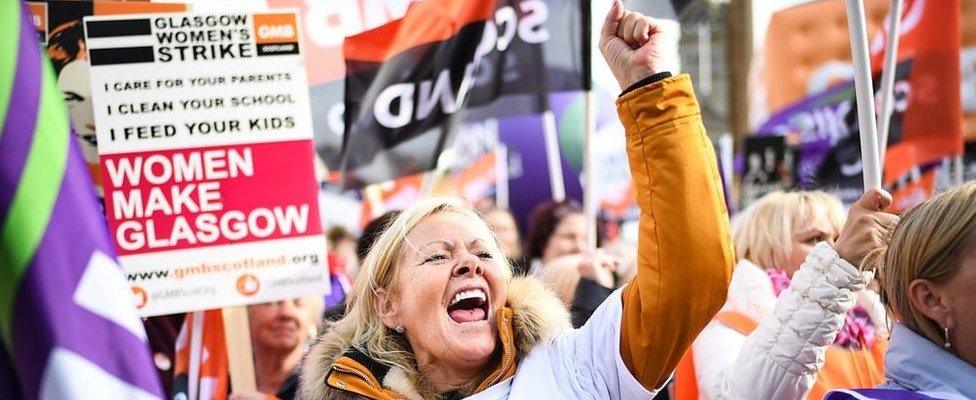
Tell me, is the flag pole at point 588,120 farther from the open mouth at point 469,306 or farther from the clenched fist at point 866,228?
the clenched fist at point 866,228

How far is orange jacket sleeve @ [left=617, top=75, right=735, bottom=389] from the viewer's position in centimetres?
205

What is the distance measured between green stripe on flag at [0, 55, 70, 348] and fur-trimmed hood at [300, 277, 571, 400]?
3.43 ft

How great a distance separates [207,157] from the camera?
10.9 feet

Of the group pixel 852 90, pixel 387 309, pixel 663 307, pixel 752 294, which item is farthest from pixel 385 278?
pixel 852 90

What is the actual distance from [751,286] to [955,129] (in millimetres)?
2191

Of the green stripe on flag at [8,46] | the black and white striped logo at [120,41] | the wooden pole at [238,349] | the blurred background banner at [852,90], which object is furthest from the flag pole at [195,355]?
the blurred background banner at [852,90]

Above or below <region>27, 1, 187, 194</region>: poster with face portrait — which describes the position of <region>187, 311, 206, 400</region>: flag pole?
below

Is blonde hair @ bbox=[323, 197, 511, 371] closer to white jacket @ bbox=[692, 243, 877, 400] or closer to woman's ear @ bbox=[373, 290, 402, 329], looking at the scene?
woman's ear @ bbox=[373, 290, 402, 329]

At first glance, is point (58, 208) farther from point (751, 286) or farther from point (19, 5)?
point (751, 286)

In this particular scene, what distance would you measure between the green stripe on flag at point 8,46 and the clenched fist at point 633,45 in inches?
42.6

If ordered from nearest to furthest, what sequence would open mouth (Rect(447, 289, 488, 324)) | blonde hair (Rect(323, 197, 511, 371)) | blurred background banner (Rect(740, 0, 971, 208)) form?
open mouth (Rect(447, 289, 488, 324))
blonde hair (Rect(323, 197, 511, 371))
blurred background banner (Rect(740, 0, 971, 208))

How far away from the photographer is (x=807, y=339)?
2314 millimetres

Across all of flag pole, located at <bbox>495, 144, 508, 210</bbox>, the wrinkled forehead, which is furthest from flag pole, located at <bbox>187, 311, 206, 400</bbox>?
flag pole, located at <bbox>495, 144, 508, 210</bbox>

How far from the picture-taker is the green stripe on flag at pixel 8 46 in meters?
1.42
